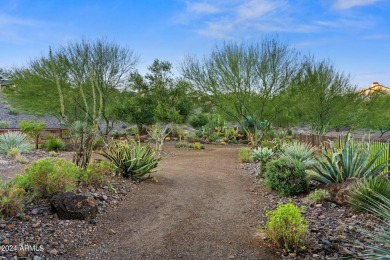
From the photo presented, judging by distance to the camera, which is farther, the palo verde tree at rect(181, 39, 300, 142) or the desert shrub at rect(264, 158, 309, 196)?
the palo verde tree at rect(181, 39, 300, 142)

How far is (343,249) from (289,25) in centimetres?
957

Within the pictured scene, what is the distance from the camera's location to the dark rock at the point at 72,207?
5.63 meters

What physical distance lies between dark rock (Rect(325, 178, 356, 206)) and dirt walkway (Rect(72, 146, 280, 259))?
148cm

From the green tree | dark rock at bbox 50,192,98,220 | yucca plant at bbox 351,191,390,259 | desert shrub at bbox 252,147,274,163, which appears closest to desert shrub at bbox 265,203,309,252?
yucca plant at bbox 351,191,390,259

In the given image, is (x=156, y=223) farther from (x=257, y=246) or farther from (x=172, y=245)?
(x=257, y=246)

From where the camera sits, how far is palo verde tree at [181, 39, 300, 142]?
20.1 meters

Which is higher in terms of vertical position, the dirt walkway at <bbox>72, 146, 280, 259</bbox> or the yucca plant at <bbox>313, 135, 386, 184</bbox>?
the yucca plant at <bbox>313, 135, 386, 184</bbox>

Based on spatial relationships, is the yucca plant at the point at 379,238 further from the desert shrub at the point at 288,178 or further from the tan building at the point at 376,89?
the tan building at the point at 376,89

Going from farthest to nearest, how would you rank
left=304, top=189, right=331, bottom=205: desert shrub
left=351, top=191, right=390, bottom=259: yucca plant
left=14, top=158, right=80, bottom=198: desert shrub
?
1. left=304, top=189, right=331, bottom=205: desert shrub
2. left=14, top=158, right=80, bottom=198: desert shrub
3. left=351, top=191, right=390, bottom=259: yucca plant

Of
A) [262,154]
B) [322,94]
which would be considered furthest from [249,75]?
[262,154]

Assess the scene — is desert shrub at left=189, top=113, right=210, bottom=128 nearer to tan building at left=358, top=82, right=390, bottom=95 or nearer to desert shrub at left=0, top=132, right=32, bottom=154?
tan building at left=358, top=82, right=390, bottom=95

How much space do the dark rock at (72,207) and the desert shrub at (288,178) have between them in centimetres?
410

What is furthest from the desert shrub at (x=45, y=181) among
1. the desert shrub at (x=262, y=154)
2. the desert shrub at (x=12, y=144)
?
the desert shrub at (x=12, y=144)

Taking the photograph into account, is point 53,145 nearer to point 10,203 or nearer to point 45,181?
point 45,181
